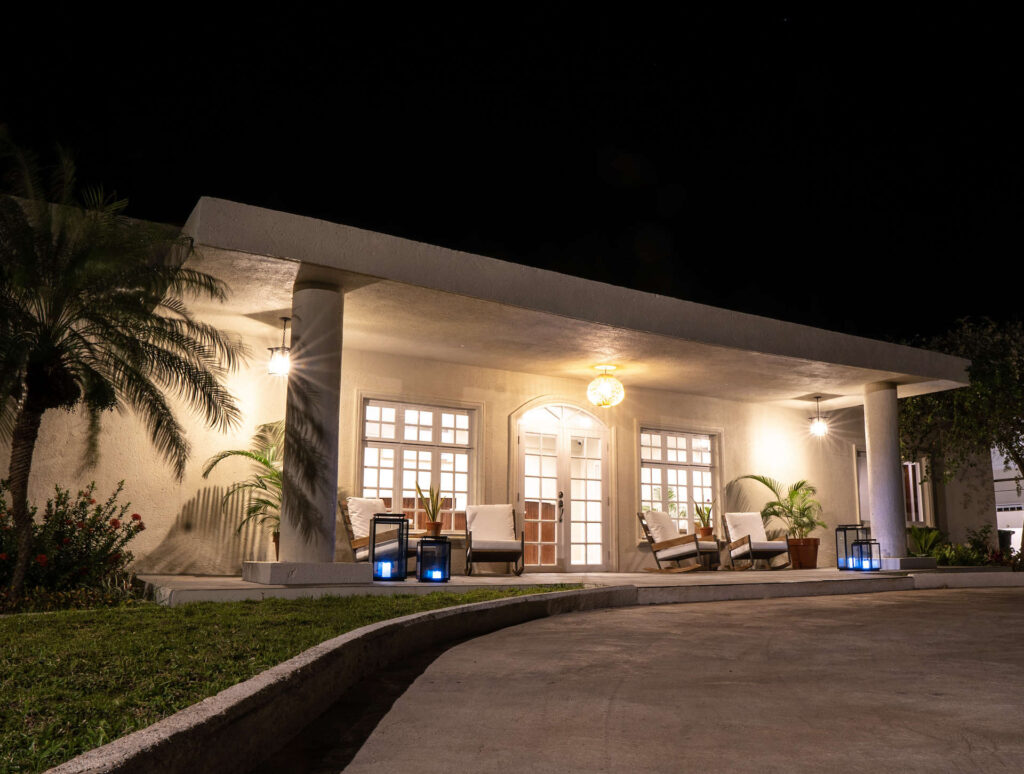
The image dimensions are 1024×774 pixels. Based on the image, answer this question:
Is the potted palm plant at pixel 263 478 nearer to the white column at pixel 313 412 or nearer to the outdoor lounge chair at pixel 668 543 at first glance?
the white column at pixel 313 412

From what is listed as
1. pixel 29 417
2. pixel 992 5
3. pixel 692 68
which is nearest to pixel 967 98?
pixel 992 5

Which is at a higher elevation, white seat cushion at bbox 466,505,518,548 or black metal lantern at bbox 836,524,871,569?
white seat cushion at bbox 466,505,518,548

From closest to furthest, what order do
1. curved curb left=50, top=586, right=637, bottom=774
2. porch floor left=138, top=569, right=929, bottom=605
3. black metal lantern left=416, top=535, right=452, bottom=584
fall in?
1. curved curb left=50, top=586, right=637, bottom=774
2. porch floor left=138, top=569, right=929, bottom=605
3. black metal lantern left=416, top=535, right=452, bottom=584

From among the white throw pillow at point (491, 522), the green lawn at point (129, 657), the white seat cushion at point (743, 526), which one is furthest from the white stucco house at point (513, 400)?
the green lawn at point (129, 657)

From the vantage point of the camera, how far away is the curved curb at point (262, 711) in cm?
194

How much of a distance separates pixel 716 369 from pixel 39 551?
26.3ft

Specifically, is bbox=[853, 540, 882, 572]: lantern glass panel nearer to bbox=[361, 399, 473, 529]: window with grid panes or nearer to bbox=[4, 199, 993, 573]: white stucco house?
bbox=[4, 199, 993, 573]: white stucco house

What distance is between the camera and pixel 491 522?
412 inches

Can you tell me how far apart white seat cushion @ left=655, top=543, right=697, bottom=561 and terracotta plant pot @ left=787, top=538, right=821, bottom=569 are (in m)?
2.33

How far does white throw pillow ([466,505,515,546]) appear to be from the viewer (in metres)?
10.4

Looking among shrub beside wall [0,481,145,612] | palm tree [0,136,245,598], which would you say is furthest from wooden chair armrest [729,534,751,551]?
shrub beside wall [0,481,145,612]

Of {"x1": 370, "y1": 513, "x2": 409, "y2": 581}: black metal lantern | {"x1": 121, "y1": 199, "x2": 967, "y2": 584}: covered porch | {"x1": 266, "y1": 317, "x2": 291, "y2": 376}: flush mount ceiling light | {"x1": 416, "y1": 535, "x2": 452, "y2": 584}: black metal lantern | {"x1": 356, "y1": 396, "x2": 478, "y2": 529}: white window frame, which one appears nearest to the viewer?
{"x1": 121, "y1": 199, "x2": 967, "y2": 584}: covered porch

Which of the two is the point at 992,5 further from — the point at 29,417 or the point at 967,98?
the point at 29,417

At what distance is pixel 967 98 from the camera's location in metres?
15.9
